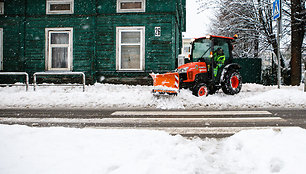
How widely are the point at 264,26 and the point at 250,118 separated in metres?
12.8

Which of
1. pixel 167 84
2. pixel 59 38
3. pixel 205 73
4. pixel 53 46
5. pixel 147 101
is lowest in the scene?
pixel 147 101

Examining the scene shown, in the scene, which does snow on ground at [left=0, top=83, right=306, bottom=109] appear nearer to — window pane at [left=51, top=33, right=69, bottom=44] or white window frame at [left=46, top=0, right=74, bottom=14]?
window pane at [left=51, top=33, right=69, bottom=44]

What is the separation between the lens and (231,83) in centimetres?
980

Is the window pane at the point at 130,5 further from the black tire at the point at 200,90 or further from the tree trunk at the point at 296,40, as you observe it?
the tree trunk at the point at 296,40

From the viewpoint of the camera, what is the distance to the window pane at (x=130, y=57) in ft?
43.5

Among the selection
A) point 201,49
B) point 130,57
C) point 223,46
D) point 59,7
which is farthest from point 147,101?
point 59,7

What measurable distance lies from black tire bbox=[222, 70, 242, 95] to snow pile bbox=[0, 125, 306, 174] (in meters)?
6.16

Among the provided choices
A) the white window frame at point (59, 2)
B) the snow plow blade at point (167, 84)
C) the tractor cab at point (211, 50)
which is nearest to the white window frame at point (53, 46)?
the white window frame at point (59, 2)

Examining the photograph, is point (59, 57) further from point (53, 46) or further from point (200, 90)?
point (200, 90)

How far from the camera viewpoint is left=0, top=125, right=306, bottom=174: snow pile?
2443mm

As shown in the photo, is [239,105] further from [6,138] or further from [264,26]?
[264,26]

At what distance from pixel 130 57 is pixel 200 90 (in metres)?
5.74

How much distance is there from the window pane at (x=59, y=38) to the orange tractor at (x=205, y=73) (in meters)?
7.28

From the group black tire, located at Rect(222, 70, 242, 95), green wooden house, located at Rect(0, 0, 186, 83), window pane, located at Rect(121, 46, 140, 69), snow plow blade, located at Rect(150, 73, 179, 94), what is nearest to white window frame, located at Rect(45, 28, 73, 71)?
green wooden house, located at Rect(0, 0, 186, 83)
